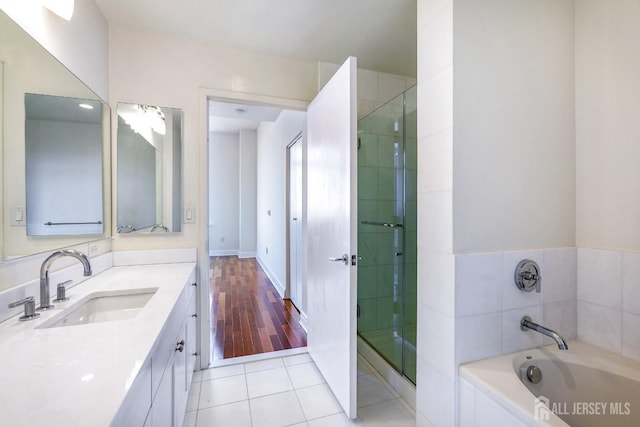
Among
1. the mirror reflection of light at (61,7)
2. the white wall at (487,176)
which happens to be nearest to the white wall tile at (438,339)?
the white wall at (487,176)

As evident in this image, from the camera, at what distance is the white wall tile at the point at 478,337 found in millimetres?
1223

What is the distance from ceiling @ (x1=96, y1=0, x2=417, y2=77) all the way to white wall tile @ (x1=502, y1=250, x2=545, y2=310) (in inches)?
60.1

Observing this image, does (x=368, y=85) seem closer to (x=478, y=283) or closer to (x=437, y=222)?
(x=437, y=222)

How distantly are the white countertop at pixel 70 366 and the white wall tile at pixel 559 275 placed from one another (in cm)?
173

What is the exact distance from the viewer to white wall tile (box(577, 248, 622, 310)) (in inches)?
52.0

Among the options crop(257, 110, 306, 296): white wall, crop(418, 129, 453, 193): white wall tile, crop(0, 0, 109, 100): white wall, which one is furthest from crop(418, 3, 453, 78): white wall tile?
crop(0, 0, 109, 100): white wall

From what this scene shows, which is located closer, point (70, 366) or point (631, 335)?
point (70, 366)

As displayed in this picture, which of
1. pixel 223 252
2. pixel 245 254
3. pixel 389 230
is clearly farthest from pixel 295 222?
pixel 223 252

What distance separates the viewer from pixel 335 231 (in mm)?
1699

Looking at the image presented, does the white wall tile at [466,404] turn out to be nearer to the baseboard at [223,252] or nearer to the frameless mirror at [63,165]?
the frameless mirror at [63,165]

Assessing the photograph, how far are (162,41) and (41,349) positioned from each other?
1.98m

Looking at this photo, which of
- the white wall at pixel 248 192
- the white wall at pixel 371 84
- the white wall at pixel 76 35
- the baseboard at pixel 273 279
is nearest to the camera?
the white wall at pixel 76 35

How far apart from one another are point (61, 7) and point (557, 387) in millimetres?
2865

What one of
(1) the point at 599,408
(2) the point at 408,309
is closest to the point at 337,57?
(2) the point at 408,309
